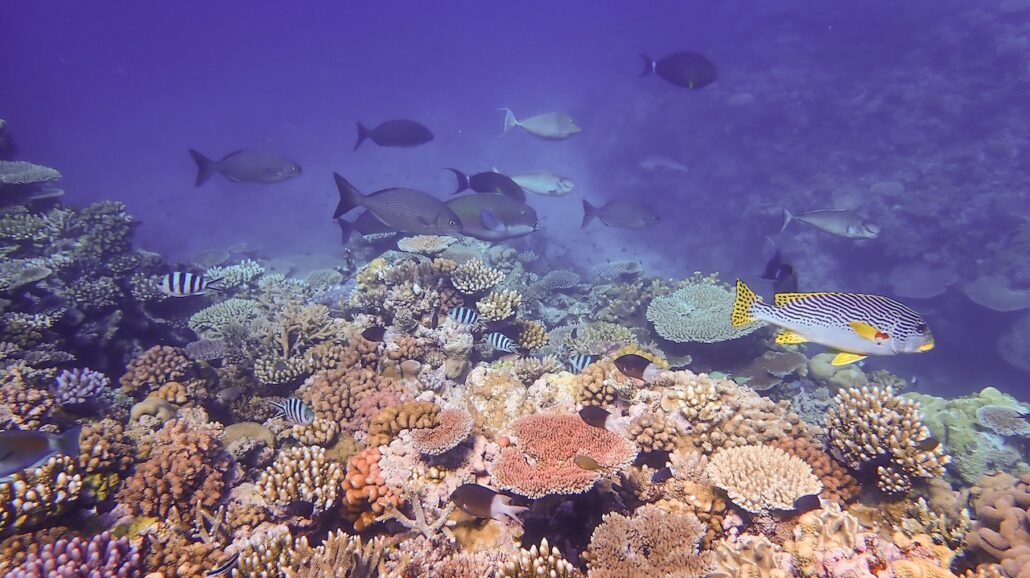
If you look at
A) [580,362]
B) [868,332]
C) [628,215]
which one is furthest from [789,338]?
[628,215]

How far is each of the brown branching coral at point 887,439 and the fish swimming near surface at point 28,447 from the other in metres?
5.95

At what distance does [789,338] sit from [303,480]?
4110 millimetres

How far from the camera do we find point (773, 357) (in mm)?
7527

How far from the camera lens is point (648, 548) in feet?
10.1

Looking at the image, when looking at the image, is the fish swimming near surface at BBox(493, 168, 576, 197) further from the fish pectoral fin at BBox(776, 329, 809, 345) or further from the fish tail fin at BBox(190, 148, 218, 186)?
the fish pectoral fin at BBox(776, 329, 809, 345)

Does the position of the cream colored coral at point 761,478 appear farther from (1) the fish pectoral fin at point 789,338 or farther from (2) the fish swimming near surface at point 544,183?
(2) the fish swimming near surface at point 544,183

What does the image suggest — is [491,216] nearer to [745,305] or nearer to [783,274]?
[783,274]

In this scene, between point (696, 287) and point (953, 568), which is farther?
point (696, 287)

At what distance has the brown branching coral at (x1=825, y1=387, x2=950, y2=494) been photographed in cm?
351

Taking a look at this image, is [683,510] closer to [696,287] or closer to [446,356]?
[446,356]

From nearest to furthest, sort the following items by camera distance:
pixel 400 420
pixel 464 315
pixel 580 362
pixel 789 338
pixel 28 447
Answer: pixel 28 447, pixel 789 338, pixel 400 420, pixel 580 362, pixel 464 315

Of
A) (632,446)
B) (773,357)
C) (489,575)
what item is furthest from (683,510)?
(773,357)

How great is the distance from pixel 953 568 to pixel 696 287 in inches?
229

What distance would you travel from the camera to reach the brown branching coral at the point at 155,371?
5.34 m
